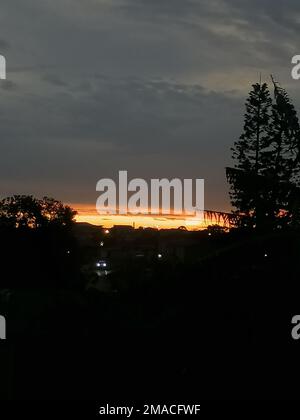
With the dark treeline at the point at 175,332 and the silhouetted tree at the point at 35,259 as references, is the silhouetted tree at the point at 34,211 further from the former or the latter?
the dark treeline at the point at 175,332

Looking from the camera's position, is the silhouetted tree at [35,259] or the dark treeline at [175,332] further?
the silhouetted tree at [35,259]

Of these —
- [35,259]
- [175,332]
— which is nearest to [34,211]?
[35,259]

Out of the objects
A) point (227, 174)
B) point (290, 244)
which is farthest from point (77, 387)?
point (227, 174)

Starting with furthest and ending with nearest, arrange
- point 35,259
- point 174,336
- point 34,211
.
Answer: point 34,211, point 35,259, point 174,336

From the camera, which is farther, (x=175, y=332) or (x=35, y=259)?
(x=35, y=259)

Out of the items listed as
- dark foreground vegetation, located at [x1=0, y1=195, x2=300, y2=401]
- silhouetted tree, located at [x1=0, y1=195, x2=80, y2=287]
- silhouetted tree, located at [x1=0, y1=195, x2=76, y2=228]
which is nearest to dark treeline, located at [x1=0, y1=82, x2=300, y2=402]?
dark foreground vegetation, located at [x1=0, y1=195, x2=300, y2=401]

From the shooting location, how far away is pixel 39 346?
9031 mm

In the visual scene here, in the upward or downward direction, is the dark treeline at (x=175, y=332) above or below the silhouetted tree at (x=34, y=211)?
below

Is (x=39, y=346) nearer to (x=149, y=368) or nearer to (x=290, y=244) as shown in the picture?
(x=149, y=368)

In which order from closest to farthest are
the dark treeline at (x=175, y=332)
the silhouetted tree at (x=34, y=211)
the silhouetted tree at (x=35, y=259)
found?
the dark treeline at (x=175, y=332) < the silhouetted tree at (x=35, y=259) < the silhouetted tree at (x=34, y=211)

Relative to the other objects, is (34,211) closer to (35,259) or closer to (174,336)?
(35,259)

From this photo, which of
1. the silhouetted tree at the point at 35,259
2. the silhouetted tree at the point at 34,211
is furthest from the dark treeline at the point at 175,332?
the silhouetted tree at the point at 34,211
